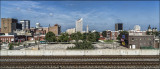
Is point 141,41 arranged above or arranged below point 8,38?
below

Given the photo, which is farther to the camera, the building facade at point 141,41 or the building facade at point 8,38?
the building facade at point 8,38

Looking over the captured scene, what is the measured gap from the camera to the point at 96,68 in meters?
16.1

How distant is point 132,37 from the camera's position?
39.8 meters

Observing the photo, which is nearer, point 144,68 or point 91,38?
point 144,68

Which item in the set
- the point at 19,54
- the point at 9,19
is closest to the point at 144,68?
the point at 19,54

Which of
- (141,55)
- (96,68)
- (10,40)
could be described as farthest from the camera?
(10,40)

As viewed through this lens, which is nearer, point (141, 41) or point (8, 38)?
point (141, 41)

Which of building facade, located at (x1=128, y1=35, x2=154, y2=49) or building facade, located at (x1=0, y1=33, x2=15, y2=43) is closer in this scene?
building facade, located at (x1=128, y1=35, x2=154, y2=49)

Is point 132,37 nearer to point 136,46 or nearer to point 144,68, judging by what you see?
point 136,46

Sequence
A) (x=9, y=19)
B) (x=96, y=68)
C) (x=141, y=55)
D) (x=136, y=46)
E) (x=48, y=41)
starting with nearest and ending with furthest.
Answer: (x=96, y=68), (x=141, y=55), (x=136, y=46), (x=48, y=41), (x=9, y=19)

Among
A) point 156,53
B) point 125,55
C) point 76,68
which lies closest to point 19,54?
point 76,68

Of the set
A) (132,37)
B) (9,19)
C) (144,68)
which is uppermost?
(9,19)

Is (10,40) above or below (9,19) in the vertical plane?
below

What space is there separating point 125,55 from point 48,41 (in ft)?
150
